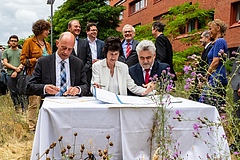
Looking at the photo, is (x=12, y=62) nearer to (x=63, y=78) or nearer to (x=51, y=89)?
(x=63, y=78)

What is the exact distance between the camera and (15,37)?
5988mm

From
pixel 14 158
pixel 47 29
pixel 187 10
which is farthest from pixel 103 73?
pixel 187 10

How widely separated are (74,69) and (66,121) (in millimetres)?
1001

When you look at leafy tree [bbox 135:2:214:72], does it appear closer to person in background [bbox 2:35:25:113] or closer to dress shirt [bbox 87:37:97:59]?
dress shirt [bbox 87:37:97:59]

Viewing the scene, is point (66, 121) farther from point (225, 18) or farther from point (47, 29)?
point (225, 18)

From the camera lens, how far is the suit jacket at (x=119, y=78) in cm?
328

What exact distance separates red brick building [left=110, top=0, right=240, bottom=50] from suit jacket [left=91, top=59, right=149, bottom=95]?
841 centimetres

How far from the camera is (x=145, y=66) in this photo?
11.3 ft

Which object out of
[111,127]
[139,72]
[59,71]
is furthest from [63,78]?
[111,127]

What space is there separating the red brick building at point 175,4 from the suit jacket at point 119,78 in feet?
27.6

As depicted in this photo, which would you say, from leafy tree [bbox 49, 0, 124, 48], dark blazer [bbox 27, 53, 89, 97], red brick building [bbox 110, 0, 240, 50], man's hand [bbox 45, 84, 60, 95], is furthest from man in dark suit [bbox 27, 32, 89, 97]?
leafy tree [bbox 49, 0, 124, 48]

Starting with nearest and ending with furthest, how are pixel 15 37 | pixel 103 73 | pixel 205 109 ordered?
pixel 205 109, pixel 103 73, pixel 15 37

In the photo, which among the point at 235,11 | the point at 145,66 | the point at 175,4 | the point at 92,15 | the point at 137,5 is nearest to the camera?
the point at 145,66

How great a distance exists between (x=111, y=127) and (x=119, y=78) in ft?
3.41
